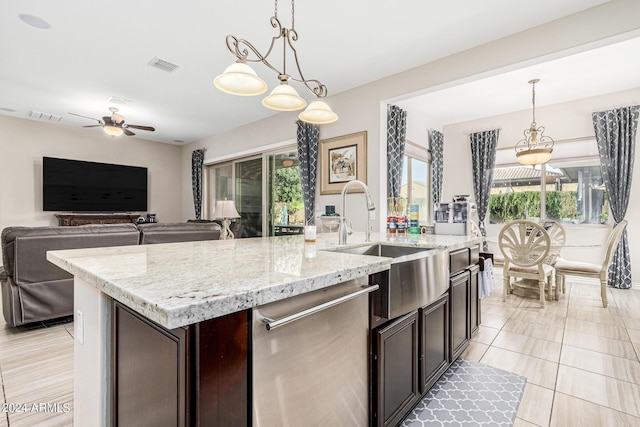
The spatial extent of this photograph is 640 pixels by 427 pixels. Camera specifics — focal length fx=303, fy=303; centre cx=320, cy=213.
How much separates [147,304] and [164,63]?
369cm

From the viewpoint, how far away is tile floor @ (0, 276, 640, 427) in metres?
1.64

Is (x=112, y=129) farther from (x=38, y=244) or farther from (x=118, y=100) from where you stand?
(x=38, y=244)

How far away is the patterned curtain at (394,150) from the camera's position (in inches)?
154

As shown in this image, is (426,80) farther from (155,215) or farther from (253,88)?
(155,215)

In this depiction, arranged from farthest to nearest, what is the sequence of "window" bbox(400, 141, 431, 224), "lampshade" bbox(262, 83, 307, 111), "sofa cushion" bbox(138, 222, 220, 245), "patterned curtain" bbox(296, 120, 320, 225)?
1. "window" bbox(400, 141, 431, 224)
2. "patterned curtain" bbox(296, 120, 320, 225)
3. "sofa cushion" bbox(138, 222, 220, 245)
4. "lampshade" bbox(262, 83, 307, 111)

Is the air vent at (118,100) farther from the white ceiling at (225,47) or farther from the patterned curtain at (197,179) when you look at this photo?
the patterned curtain at (197,179)

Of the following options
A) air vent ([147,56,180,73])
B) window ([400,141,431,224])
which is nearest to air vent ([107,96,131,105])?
air vent ([147,56,180,73])

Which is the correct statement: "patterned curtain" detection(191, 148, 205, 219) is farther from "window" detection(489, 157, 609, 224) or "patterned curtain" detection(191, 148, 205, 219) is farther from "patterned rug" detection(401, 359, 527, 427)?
"patterned rug" detection(401, 359, 527, 427)

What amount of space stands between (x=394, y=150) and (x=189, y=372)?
12.1 ft

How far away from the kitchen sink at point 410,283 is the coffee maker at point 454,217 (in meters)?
0.93

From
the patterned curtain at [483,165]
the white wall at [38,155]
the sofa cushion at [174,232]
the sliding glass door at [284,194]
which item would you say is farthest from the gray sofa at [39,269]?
the patterned curtain at [483,165]

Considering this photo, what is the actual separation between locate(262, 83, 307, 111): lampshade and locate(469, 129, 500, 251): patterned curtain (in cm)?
A: 456

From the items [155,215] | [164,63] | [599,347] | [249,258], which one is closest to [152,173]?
[155,215]

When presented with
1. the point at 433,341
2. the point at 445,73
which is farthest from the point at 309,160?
the point at 433,341
